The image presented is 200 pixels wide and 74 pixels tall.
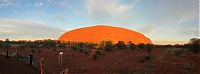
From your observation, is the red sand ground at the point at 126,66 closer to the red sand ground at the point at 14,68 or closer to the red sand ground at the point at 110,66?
the red sand ground at the point at 110,66

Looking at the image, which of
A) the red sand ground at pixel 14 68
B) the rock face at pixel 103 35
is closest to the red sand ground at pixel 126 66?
the red sand ground at pixel 14 68

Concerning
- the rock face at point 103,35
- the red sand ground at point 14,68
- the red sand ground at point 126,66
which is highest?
the rock face at point 103,35

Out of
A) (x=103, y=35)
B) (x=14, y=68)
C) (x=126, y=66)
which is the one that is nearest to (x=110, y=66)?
(x=126, y=66)

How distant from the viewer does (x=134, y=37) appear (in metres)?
124

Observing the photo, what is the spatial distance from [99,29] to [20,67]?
10667 cm

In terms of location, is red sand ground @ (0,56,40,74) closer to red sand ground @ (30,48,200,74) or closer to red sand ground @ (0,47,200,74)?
red sand ground @ (0,47,200,74)

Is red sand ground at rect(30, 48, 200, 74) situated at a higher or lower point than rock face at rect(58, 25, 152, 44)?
lower

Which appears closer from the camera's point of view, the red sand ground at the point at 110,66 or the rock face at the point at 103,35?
the red sand ground at the point at 110,66

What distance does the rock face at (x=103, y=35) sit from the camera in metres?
115

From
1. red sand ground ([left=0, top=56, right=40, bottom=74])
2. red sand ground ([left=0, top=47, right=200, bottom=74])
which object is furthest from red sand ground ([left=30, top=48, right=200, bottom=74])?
red sand ground ([left=0, top=56, right=40, bottom=74])

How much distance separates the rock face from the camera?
115 meters

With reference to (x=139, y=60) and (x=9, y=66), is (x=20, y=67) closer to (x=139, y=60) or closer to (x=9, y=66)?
(x=9, y=66)

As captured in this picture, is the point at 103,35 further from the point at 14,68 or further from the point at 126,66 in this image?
the point at 14,68

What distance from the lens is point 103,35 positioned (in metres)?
115
